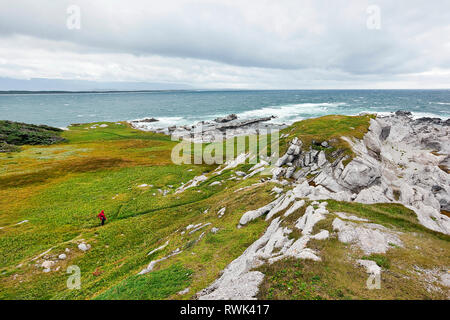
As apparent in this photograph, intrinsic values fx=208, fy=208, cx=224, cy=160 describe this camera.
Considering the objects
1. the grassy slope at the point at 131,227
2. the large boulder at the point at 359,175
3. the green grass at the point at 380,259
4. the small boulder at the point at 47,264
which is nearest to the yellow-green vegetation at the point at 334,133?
the grassy slope at the point at 131,227

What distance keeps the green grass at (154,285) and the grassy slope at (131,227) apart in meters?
0.09

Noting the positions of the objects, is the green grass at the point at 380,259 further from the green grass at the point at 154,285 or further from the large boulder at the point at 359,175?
the large boulder at the point at 359,175

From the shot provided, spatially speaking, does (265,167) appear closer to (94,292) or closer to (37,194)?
(94,292)

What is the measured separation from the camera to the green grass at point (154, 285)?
49.1ft

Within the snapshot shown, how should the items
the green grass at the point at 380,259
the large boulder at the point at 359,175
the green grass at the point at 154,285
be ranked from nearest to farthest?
the green grass at the point at 380,259 < the green grass at the point at 154,285 < the large boulder at the point at 359,175

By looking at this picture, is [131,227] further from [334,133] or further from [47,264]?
[334,133]

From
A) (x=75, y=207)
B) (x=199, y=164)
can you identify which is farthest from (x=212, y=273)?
(x=199, y=164)

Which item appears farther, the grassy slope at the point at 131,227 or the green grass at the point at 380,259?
the grassy slope at the point at 131,227

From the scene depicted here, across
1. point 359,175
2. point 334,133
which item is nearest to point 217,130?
point 334,133

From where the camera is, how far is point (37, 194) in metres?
46.7

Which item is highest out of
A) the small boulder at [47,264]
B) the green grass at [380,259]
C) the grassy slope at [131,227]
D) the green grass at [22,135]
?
the green grass at [22,135]

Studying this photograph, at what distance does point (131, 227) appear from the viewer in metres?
32.5

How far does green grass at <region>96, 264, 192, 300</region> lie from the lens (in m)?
15.0

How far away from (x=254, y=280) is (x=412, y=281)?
8739mm
